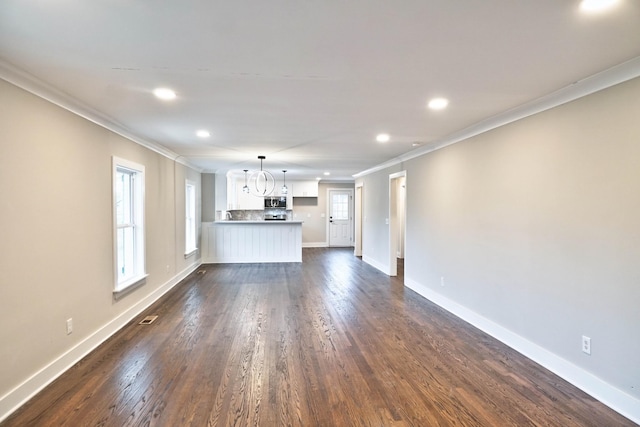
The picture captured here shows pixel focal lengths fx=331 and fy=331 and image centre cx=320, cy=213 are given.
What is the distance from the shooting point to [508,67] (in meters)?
2.18

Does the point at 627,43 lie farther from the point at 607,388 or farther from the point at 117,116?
the point at 117,116

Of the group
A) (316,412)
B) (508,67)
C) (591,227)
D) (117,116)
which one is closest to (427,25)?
(508,67)

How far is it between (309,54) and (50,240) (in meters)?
2.43

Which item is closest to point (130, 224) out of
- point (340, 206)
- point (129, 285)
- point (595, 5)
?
point (129, 285)

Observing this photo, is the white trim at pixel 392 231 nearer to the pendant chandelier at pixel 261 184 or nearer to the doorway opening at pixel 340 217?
the pendant chandelier at pixel 261 184

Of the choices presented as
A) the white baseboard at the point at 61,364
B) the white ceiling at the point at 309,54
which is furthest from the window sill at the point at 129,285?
the white ceiling at the point at 309,54

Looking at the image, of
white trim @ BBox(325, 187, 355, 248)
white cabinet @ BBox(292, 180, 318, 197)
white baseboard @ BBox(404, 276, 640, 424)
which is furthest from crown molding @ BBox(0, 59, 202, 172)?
white trim @ BBox(325, 187, 355, 248)

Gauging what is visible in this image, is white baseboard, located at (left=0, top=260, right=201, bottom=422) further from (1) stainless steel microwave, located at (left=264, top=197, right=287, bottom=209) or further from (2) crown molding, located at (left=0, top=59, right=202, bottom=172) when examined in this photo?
(1) stainless steel microwave, located at (left=264, top=197, right=287, bottom=209)

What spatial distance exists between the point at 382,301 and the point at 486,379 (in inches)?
88.3

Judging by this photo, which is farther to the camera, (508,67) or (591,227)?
(591,227)

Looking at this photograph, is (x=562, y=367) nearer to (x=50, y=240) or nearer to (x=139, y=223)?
(x=50, y=240)

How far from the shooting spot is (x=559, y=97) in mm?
2660

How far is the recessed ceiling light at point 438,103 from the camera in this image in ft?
9.38

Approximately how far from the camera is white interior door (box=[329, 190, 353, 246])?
11.0 meters
